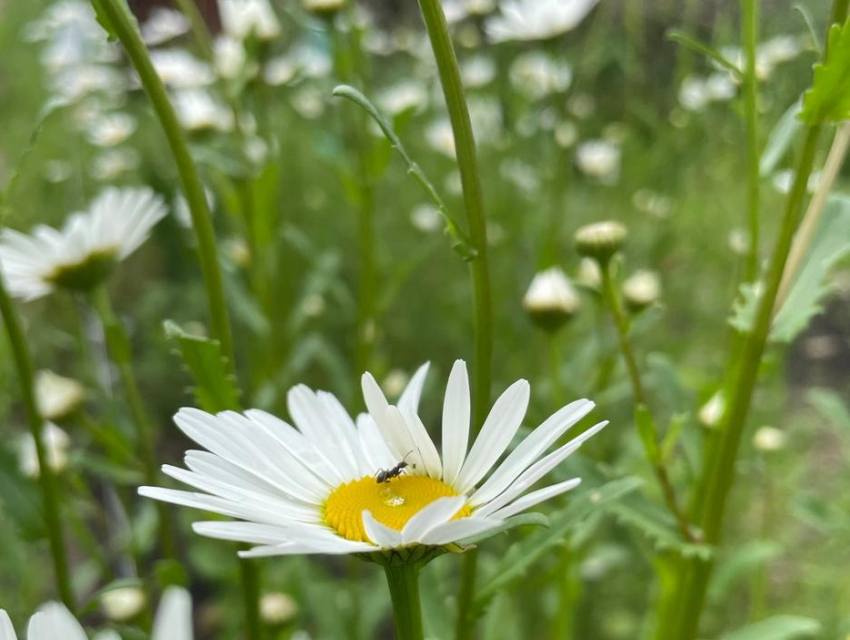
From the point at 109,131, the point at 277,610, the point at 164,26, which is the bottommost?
the point at 277,610

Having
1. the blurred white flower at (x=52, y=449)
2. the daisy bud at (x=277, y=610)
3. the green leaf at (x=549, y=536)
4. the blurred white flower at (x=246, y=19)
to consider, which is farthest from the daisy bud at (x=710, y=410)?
the blurred white flower at (x=246, y=19)

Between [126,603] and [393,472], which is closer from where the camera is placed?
[393,472]

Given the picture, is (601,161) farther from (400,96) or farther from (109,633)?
(109,633)

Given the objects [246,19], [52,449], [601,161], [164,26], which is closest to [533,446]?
[52,449]

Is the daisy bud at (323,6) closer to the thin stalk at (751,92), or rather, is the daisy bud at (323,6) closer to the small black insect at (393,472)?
the thin stalk at (751,92)

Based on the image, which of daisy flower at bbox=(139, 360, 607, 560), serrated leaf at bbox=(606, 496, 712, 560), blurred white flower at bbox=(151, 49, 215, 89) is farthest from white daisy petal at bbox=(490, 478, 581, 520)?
blurred white flower at bbox=(151, 49, 215, 89)

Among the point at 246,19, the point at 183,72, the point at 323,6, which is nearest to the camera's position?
the point at 323,6

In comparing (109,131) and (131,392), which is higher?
(109,131)

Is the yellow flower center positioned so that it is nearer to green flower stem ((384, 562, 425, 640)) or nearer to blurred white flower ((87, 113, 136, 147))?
green flower stem ((384, 562, 425, 640))
